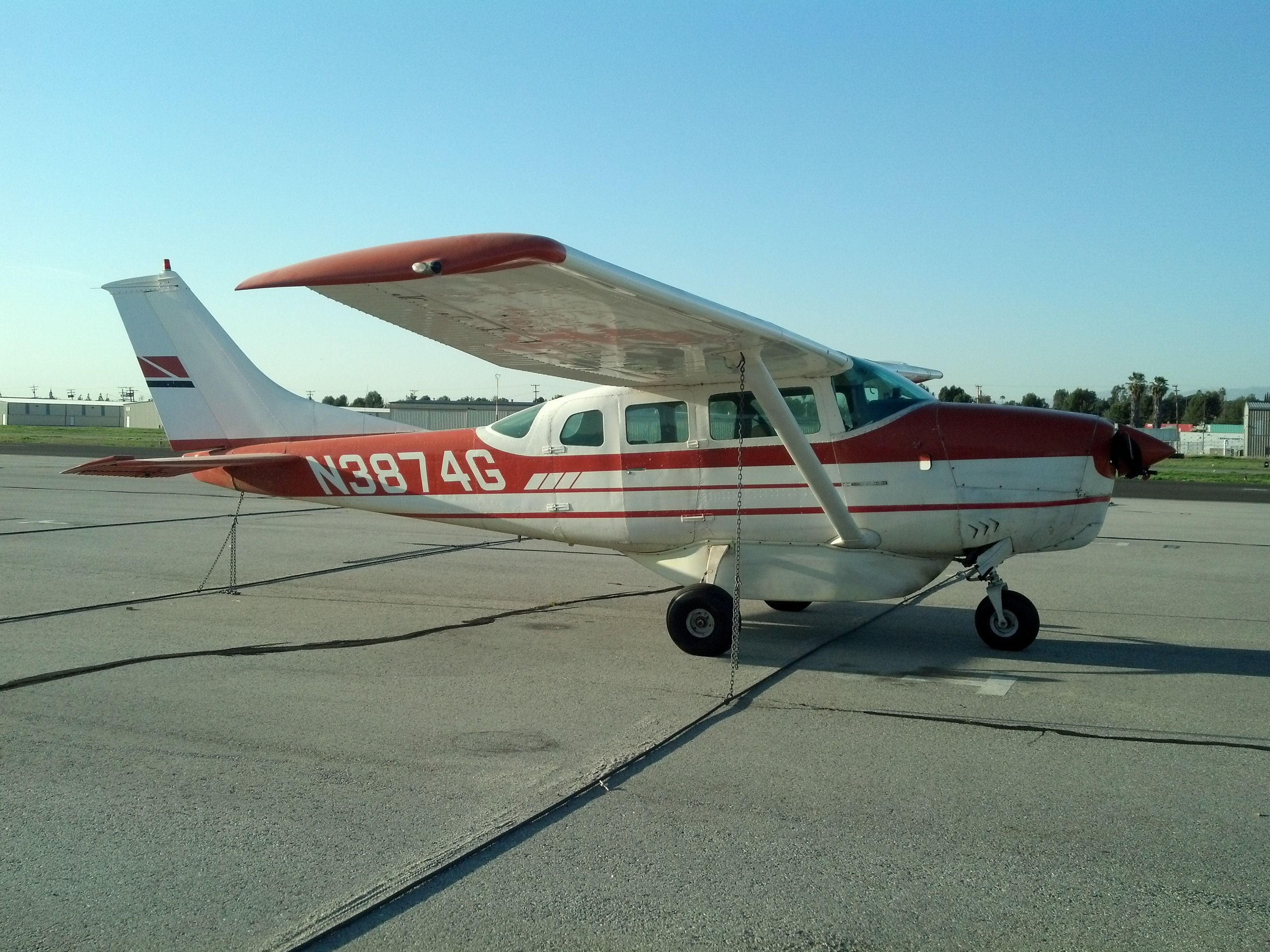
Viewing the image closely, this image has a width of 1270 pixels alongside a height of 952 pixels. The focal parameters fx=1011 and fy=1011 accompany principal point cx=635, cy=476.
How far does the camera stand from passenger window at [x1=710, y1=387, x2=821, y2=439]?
26.8ft

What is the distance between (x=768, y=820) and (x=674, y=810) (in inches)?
16.1

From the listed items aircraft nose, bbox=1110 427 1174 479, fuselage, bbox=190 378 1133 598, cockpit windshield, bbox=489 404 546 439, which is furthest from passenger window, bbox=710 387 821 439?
aircraft nose, bbox=1110 427 1174 479

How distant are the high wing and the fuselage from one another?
38 centimetres

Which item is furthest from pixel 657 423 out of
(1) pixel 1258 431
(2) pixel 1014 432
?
(1) pixel 1258 431

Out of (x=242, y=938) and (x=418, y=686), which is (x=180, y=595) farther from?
(x=242, y=938)

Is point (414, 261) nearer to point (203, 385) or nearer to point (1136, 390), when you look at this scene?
point (203, 385)

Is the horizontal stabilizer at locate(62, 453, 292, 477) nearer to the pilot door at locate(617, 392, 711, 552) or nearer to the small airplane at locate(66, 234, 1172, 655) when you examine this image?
the small airplane at locate(66, 234, 1172, 655)

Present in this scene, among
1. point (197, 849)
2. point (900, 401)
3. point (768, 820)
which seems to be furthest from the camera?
point (900, 401)

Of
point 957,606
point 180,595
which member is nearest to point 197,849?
point 180,595

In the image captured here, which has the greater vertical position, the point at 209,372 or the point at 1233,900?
the point at 209,372

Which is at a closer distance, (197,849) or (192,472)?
(197,849)

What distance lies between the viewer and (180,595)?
398 inches

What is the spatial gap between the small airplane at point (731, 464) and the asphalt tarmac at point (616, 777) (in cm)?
69

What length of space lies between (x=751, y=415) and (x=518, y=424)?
2.24 metres
